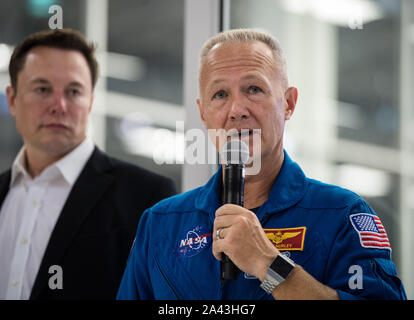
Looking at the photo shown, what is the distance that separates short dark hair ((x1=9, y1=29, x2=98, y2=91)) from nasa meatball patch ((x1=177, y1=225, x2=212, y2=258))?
39.6 inches

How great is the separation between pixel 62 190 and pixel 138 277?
2.25 ft

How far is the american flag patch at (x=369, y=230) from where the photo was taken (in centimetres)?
139

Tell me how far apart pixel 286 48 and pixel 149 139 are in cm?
79

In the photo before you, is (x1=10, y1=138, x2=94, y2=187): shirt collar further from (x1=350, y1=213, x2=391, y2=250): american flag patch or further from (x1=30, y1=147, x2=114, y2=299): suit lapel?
(x1=350, y1=213, x2=391, y2=250): american flag patch

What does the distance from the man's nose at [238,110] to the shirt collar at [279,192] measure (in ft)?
0.79

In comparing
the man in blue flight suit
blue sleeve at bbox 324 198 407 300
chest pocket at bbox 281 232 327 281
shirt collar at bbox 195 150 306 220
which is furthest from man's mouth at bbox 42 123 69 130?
blue sleeve at bbox 324 198 407 300

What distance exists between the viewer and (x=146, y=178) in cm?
214

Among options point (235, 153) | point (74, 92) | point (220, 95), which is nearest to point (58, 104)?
point (74, 92)

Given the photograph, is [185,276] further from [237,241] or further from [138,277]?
[237,241]

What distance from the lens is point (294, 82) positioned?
211 cm

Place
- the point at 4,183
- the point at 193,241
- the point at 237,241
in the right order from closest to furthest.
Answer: the point at 237,241 < the point at 193,241 < the point at 4,183

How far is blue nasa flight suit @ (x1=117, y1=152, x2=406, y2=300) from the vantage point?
1.36m

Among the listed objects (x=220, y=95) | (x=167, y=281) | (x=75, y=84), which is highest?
(x=75, y=84)
